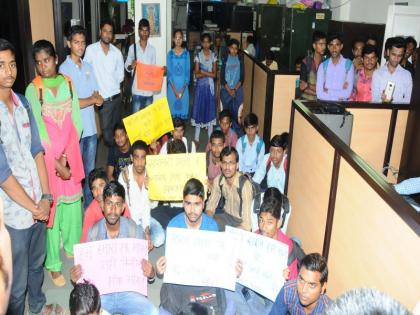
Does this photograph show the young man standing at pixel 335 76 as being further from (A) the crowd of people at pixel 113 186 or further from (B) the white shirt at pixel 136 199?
(B) the white shirt at pixel 136 199

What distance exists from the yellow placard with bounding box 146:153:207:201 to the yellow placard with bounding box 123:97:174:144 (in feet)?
2.87

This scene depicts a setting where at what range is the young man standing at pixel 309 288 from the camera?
7.66ft

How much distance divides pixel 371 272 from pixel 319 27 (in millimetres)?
8411

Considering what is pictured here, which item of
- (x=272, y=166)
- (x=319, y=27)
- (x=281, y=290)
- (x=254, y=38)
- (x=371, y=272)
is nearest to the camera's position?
(x=371, y=272)

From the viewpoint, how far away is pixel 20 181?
2.69 metres

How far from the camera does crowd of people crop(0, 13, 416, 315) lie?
8.45 ft

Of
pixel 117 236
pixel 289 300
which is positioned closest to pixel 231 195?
pixel 117 236

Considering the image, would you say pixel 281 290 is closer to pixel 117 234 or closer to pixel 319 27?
pixel 117 234

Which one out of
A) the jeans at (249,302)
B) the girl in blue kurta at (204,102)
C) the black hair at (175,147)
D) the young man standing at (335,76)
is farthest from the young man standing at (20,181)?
the girl in blue kurta at (204,102)

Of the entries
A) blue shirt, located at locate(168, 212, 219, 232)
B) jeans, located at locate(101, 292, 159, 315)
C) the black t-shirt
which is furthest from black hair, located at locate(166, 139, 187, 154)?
jeans, located at locate(101, 292, 159, 315)

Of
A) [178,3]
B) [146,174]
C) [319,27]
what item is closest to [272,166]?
[146,174]

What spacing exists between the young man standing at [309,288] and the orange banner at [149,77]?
4118 mm

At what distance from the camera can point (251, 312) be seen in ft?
10.0

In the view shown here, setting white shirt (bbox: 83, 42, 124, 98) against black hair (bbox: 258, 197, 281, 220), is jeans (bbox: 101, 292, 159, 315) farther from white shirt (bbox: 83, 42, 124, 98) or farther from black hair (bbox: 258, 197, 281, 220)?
white shirt (bbox: 83, 42, 124, 98)
